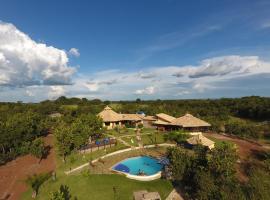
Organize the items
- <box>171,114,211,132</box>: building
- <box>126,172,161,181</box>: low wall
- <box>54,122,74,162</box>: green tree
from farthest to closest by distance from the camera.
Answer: <box>171,114,211,132</box>: building, <box>54,122,74,162</box>: green tree, <box>126,172,161,181</box>: low wall

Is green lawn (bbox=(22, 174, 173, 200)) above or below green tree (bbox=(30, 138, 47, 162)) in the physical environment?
below

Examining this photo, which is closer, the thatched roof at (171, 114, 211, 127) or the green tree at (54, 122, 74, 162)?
the green tree at (54, 122, 74, 162)

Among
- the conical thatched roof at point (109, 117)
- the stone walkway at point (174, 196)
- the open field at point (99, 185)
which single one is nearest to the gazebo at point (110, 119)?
the conical thatched roof at point (109, 117)

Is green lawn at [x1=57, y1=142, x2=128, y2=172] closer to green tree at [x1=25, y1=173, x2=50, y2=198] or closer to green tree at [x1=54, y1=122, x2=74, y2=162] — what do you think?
→ green tree at [x1=54, y1=122, x2=74, y2=162]

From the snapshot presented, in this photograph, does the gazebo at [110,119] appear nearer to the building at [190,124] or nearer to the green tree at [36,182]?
the building at [190,124]

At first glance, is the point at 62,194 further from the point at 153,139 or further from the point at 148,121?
the point at 148,121

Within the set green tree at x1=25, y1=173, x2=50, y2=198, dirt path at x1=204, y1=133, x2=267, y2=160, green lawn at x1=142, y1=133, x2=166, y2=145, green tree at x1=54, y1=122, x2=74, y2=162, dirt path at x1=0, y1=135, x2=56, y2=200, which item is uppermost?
green tree at x1=54, y1=122, x2=74, y2=162

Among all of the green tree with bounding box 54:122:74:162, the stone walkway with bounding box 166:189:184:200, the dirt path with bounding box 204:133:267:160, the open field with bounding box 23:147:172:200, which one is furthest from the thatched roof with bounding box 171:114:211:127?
the stone walkway with bounding box 166:189:184:200
